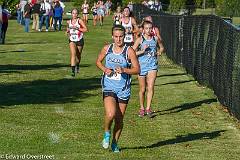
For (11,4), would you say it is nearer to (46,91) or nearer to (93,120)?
(46,91)

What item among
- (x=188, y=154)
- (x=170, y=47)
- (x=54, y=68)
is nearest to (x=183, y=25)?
(x=170, y=47)

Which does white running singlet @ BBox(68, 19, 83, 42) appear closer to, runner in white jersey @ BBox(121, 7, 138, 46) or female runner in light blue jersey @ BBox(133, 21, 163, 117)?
runner in white jersey @ BBox(121, 7, 138, 46)

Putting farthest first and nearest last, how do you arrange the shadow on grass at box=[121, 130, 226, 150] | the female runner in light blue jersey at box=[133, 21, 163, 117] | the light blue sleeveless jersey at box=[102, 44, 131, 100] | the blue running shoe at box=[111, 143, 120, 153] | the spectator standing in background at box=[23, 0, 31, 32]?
the spectator standing in background at box=[23, 0, 31, 32] → the female runner in light blue jersey at box=[133, 21, 163, 117] → the shadow on grass at box=[121, 130, 226, 150] → the blue running shoe at box=[111, 143, 120, 153] → the light blue sleeveless jersey at box=[102, 44, 131, 100]

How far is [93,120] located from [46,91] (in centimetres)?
434

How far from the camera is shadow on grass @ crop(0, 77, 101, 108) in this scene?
16688 mm

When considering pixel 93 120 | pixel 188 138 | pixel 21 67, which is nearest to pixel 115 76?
pixel 188 138

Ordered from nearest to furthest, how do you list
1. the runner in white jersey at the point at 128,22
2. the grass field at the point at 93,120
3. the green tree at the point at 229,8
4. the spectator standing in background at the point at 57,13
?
1. the grass field at the point at 93,120
2. the runner in white jersey at the point at 128,22
3. the spectator standing in background at the point at 57,13
4. the green tree at the point at 229,8

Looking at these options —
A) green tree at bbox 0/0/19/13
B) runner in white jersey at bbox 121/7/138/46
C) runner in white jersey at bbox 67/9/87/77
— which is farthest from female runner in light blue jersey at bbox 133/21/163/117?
green tree at bbox 0/0/19/13

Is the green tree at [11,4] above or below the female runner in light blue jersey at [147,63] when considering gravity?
below

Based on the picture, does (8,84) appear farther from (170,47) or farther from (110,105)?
(170,47)

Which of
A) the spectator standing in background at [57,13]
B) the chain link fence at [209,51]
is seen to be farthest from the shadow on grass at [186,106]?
the spectator standing in background at [57,13]

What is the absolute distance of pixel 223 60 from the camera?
17.2m

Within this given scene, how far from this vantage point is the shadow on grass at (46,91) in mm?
16688

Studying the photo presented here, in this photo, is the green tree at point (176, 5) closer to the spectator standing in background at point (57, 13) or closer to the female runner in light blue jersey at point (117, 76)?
the spectator standing in background at point (57, 13)
